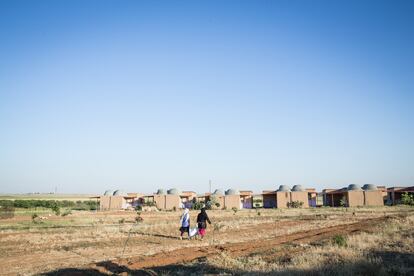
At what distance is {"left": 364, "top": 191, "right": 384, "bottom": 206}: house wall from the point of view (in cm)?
5810

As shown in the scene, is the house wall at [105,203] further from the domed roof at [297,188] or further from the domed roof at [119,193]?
the domed roof at [297,188]

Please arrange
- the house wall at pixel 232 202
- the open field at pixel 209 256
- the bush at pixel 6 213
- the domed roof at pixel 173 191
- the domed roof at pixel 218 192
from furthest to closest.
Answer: the domed roof at pixel 218 192, the domed roof at pixel 173 191, the house wall at pixel 232 202, the bush at pixel 6 213, the open field at pixel 209 256

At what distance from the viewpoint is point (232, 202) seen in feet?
201

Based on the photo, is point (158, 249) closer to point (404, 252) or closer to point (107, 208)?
point (404, 252)

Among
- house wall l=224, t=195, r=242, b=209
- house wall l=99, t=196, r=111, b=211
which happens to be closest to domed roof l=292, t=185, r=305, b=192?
house wall l=224, t=195, r=242, b=209

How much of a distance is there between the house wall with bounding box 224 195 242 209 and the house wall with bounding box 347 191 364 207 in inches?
676

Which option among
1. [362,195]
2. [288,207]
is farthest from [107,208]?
[362,195]

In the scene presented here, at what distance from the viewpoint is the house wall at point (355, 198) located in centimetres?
5759

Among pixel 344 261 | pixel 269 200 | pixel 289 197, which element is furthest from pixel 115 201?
pixel 344 261

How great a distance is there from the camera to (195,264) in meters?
11.7

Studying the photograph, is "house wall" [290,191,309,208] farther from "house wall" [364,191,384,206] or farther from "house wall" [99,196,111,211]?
"house wall" [99,196,111,211]

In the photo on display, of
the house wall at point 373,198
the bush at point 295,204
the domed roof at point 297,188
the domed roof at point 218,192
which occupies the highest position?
the domed roof at point 297,188

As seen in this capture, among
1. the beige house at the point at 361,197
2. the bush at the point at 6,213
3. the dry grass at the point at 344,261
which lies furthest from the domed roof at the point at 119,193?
the dry grass at the point at 344,261

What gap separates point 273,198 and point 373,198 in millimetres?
15798
